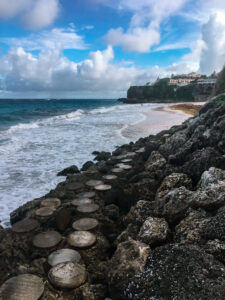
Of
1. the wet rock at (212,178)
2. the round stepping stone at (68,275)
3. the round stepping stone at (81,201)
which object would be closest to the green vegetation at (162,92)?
the round stepping stone at (81,201)

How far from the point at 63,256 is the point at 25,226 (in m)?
1.43

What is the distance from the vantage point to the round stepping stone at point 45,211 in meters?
5.28

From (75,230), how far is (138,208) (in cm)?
129

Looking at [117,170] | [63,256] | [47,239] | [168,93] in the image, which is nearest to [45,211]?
[47,239]

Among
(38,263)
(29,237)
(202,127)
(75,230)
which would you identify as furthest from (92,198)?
(202,127)

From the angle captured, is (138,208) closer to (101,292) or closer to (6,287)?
(101,292)

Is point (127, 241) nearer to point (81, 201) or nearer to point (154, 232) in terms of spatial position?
point (154, 232)

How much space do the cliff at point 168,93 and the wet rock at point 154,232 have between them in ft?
257

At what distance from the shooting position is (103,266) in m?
3.70

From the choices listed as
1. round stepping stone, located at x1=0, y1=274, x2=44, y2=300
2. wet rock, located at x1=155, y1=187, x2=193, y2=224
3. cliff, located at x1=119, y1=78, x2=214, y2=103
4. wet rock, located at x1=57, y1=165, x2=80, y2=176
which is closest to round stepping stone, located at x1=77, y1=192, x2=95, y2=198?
wet rock, located at x1=155, y1=187, x2=193, y2=224

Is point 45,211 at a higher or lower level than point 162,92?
lower

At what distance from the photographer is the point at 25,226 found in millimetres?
4859

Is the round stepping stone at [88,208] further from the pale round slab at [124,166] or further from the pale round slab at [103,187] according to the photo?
the pale round slab at [124,166]

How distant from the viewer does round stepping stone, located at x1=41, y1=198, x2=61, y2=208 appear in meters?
5.75
